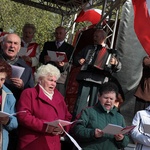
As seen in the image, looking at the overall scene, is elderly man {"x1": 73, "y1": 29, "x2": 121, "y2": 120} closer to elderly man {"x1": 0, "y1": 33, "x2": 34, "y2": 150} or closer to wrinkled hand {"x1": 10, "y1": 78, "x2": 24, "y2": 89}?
elderly man {"x1": 0, "y1": 33, "x2": 34, "y2": 150}

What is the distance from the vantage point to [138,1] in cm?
693

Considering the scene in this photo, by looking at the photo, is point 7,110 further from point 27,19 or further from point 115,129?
point 27,19

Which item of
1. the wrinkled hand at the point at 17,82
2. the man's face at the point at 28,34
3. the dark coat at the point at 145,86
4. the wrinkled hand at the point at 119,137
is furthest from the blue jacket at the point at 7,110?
the dark coat at the point at 145,86

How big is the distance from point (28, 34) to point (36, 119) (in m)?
2.82

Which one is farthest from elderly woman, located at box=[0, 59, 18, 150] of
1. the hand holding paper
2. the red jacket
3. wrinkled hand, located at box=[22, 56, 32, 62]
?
wrinkled hand, located at box=[22, 56, 32, 62]

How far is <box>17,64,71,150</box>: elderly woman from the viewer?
4250mm

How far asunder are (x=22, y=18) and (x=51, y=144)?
2955 centimetres

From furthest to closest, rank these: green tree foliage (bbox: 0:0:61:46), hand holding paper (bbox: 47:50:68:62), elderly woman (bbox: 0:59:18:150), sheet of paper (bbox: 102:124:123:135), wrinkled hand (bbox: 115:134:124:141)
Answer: green tree foliage (bbox: 0:0:61:46), hand holding paper (bbox: 47:50:68:62), wrinkled hand (bbox: 115:134:124:141), elderly woman (bbox: 0:59:18:150), sheet of paper (bbox: 102:124:123:135)

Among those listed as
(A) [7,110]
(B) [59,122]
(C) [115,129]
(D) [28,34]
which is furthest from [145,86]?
(A) [7,110]

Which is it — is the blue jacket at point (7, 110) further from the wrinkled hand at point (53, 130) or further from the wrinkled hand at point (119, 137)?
the wrinkled hand at point (119, 137)

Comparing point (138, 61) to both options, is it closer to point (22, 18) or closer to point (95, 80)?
Result: point (95, 80)

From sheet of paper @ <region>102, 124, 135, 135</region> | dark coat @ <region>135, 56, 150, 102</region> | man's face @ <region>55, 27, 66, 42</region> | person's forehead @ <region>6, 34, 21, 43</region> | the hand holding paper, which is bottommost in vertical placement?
sheet of paper @ <region>102, 124, 135, 135</region>

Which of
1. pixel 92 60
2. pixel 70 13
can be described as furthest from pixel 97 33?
pixel 70 13

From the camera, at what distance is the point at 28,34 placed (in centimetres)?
684
